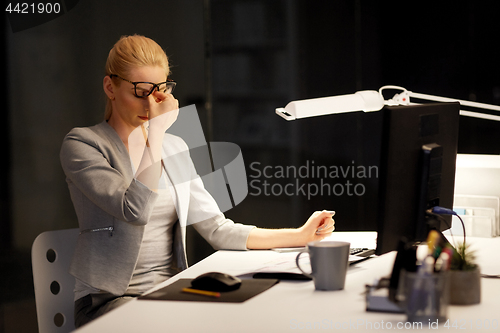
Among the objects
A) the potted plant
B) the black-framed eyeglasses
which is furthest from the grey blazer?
the potted plant

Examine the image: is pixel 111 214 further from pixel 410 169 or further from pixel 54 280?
pixel 410 169

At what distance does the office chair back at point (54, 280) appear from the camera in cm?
151

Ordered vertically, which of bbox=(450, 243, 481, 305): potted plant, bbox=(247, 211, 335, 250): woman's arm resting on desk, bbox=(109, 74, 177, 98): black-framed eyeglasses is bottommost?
bbox=(247, 211, 335, 250): woman's arm resting on desk

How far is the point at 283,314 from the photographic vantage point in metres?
0.91

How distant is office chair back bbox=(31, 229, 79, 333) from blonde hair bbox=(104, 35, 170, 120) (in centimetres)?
56

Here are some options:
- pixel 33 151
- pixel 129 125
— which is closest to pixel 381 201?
pixel 129 125

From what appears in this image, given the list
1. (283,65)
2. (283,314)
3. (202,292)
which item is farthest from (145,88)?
(283,65)

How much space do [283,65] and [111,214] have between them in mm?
1618

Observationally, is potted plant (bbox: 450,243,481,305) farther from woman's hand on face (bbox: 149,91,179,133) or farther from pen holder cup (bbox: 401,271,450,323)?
woman's hand on face (bbox: 149,91,179,133)

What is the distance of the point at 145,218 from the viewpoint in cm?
146

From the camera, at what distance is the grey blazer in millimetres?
1445

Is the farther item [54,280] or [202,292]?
[54,280]

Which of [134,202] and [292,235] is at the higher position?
[134,202]

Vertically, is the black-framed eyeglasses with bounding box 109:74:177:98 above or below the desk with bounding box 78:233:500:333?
above
